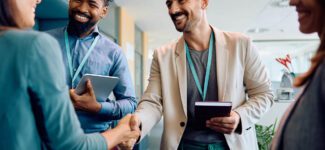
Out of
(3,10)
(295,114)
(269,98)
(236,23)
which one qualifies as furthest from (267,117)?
(236,23)

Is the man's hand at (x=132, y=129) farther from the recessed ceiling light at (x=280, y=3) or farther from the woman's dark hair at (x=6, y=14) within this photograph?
the recessed ceiling light at (x=280, y=3)

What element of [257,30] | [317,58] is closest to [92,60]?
[317,58]

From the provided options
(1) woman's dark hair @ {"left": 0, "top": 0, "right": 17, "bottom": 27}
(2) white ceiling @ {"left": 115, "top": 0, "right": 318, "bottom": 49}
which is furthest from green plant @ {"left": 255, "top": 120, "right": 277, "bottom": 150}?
(2) white ceiling @ {"left": 115, "top": 0, "right": 318, "bottom": 49}

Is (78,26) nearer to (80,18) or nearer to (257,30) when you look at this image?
(80,18)

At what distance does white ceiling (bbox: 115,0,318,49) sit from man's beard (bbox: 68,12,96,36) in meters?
3.78

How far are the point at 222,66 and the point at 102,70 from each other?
0.58 m

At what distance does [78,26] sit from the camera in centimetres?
153

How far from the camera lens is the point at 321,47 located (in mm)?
684

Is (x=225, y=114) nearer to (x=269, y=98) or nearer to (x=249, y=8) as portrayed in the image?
(x=269, y=98)

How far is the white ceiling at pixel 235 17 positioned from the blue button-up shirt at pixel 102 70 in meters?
3.78

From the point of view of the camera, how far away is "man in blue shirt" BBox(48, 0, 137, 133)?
1.45 metres

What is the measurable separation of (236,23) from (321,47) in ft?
22.4

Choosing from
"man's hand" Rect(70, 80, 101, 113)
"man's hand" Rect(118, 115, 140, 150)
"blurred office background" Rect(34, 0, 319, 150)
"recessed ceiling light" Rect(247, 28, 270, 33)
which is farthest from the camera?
"recessed ceiling light" Rect(247, 28, 270, 33)

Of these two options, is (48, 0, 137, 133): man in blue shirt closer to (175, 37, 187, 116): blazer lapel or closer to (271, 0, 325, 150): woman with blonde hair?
(175, 37, 187, 116): blazer lapel
